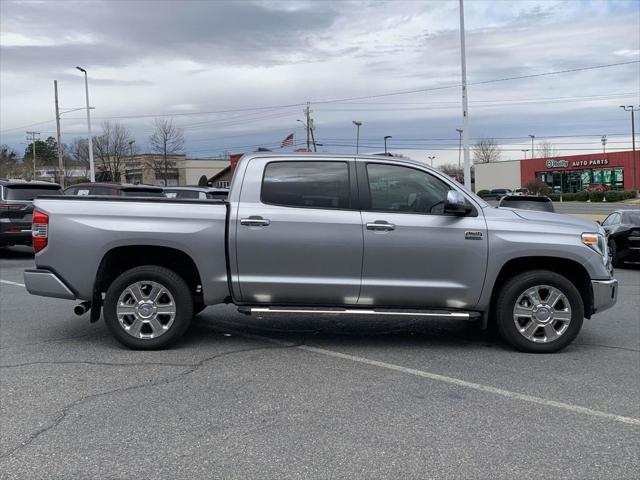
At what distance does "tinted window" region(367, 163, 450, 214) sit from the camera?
603 centimetres

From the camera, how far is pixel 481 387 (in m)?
5.07

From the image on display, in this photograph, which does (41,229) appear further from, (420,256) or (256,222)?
(420,256)

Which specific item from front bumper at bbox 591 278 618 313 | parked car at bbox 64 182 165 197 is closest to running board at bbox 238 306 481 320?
front bumper at bbox 591 278 618 313

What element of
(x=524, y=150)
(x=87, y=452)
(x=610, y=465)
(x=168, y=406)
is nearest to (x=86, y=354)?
(x=168, y=406)

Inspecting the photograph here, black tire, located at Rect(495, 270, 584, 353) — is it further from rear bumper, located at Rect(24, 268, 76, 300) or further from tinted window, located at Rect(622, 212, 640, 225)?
tinted window, located at Rect(622, 212, 640, 225)

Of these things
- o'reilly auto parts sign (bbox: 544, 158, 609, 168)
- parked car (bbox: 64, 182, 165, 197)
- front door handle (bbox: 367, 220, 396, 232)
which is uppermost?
o'reilly auto parts sign (bbox: 544, 158, 609, 168)

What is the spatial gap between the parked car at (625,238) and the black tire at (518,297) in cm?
913

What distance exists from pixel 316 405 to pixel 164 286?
2.21 m

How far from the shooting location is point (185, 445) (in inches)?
152

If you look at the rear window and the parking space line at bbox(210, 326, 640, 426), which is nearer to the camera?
the parking space line at bbox(210, 326, 640, 426)

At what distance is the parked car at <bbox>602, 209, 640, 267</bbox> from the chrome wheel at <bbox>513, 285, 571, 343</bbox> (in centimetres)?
918

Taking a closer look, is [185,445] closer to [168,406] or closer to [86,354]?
[168,406]

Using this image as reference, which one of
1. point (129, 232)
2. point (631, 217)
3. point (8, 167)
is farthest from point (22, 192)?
point (8, 167)

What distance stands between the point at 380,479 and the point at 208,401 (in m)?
1.73
